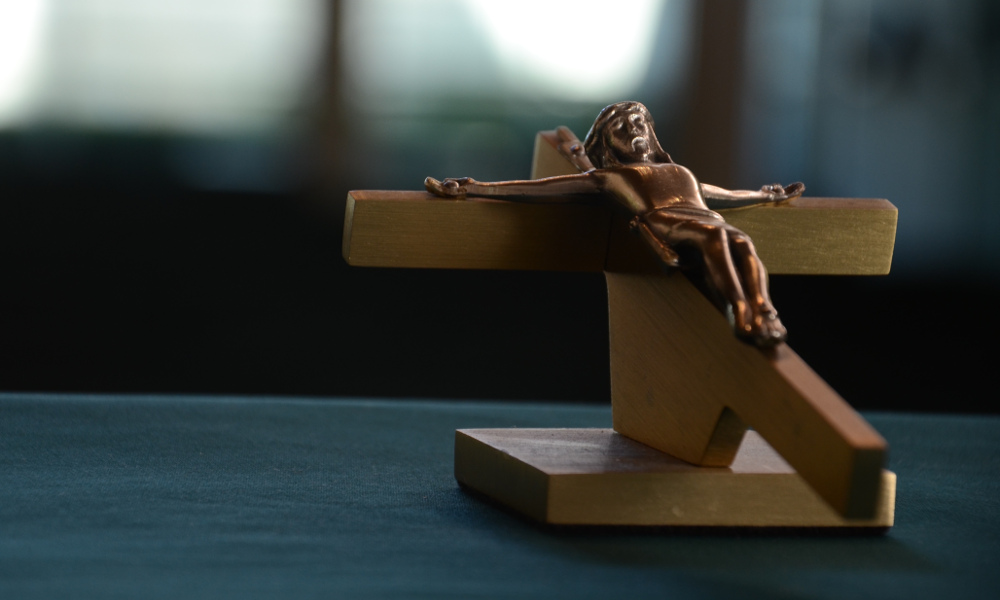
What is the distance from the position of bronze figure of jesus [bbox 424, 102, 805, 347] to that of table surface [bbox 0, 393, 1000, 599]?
21cm

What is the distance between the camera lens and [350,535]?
105 cm

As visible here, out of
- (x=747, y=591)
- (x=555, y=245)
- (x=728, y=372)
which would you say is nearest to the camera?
(x=747, y=591)

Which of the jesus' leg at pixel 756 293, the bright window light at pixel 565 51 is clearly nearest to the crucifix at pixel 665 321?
the jesus' leg at pixel 756 293

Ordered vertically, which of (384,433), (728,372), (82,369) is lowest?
(82,369)

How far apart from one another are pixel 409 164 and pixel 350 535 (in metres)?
2.60

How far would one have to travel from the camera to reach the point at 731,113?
3516 millimetres

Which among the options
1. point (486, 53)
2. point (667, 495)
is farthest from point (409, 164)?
point (667, 495)

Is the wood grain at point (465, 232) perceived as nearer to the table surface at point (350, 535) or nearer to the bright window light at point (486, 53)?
the table surface at point (350, 535)

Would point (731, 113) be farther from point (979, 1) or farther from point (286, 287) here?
point (286, 287)

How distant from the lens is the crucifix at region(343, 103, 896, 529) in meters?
1.05

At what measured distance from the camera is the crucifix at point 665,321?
1.05 metres

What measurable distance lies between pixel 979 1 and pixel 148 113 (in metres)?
2.37

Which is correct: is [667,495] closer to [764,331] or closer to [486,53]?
[764,331]

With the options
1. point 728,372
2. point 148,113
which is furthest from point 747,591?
point 148,113
